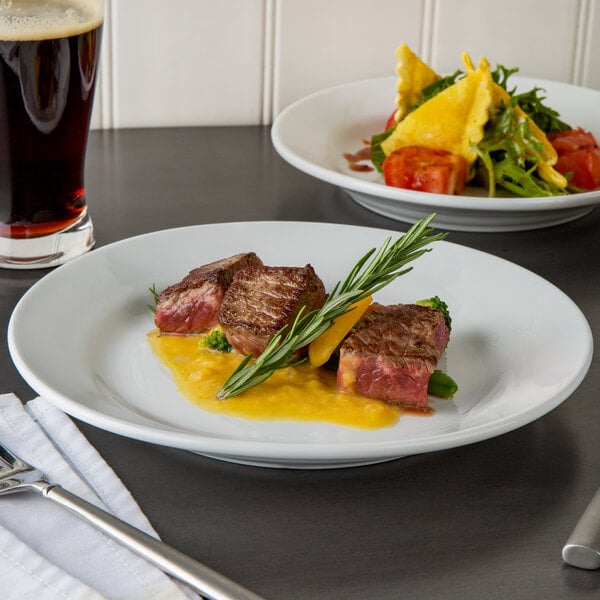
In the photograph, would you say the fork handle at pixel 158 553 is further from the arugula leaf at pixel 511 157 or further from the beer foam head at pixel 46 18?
the arugula leaf at pixel 511 157

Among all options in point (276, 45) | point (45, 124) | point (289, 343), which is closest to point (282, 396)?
point (289, 343)

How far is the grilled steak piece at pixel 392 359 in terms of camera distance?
952mm

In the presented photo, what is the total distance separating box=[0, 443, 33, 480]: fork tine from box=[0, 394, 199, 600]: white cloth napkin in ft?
0.05

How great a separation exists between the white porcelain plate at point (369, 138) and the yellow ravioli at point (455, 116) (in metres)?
Answer: 0.09

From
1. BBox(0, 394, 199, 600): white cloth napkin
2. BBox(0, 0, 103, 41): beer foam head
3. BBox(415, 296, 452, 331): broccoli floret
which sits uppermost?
BBox(0, 0, 103, 41): beer foam head

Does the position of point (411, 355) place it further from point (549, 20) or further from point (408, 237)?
point (549, 20)

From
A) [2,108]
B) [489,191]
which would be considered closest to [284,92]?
[489,191]

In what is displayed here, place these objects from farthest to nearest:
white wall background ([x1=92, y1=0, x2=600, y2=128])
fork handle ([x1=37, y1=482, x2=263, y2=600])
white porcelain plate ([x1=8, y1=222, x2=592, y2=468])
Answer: white wall background ([x1=92, y1=0, x2=600, y2=128]) → white porcelain plate ([x1=8, y1=222, x2=592, y2=468]) → fork handle ([x1=37, y1=482, x2=263, y2=600])

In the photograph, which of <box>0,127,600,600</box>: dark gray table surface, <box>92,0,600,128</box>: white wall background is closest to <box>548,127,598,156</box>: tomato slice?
<box>92,0,600,128</box>: white wall background

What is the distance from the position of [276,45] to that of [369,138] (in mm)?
294

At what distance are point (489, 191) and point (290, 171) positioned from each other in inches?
14.8

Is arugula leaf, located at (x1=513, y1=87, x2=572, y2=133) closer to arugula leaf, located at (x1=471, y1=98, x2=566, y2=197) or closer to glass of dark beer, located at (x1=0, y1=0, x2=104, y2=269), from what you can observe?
arugula leaf, located at (x1=471, y1=98, x2=566, y2=197)

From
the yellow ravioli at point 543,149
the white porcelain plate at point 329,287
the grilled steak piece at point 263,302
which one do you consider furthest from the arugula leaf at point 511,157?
the grilled steak piece at point 263,302

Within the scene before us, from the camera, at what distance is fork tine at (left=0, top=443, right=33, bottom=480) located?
87 centimetres
